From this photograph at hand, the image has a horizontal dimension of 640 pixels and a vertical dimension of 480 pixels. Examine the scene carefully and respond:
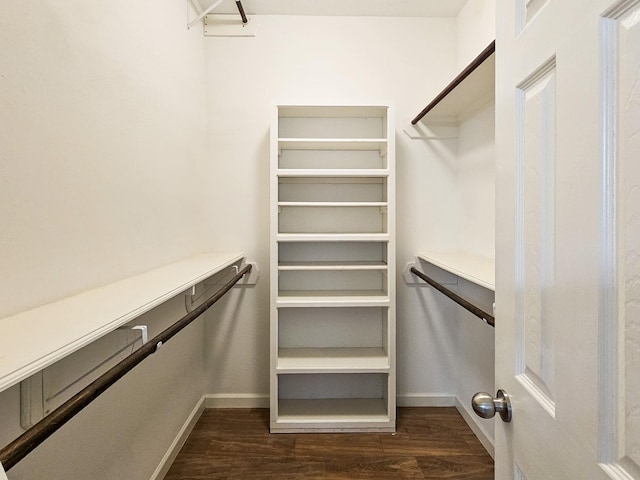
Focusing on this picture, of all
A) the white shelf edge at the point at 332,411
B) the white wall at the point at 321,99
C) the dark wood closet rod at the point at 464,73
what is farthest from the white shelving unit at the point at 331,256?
the dark wood closet rod at the point at 464,73

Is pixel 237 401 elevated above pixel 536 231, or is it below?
below

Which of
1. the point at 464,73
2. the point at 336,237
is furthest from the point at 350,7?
the point at 336,237

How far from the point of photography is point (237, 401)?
2.27 meters

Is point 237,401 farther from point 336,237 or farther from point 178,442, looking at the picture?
point 336,237

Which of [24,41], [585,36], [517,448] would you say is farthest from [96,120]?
[517,448]

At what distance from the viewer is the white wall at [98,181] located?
86cm

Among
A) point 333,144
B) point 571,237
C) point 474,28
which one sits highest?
point 474,28

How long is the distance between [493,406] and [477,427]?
1.56 meters

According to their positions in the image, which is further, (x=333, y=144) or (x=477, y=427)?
(x=333, y=144)

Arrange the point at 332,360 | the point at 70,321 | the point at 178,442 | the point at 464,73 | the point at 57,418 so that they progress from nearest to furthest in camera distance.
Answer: the point at 57,418
the point at 70,321
the point at 464,73
the point at 178,442
the point at 332,360

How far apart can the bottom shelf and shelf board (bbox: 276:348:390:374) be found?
0.28 metres

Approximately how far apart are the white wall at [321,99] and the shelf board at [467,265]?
20cm

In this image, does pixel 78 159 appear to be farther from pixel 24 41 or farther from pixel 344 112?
pixel 344 112

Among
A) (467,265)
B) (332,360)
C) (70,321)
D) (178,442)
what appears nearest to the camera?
(70,321)
